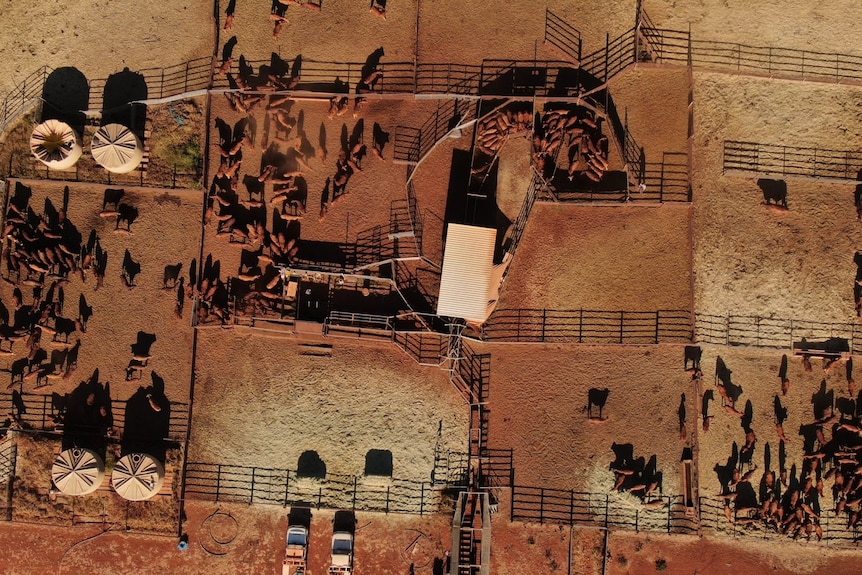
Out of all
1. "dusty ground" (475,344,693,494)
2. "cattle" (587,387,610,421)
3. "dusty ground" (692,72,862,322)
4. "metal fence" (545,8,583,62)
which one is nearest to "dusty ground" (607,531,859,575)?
"dusty ground" (475,344,693,494)

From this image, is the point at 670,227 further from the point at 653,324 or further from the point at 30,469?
the point at 30,469

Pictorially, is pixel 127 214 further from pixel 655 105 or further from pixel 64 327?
pixel 655 105

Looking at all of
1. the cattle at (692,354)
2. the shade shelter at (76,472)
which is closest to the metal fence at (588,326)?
the cattle at (692,354)

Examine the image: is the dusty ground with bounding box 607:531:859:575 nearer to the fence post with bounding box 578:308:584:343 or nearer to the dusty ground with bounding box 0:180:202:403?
the fence post with bounding box 578:308:584:343

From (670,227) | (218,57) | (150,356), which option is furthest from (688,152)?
(150,356)

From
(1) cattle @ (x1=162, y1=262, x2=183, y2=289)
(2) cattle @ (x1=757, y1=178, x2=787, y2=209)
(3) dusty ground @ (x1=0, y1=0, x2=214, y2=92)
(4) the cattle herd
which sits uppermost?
(3) dusty ground @ (x1=0, y1=0, x2=214, y2=92)

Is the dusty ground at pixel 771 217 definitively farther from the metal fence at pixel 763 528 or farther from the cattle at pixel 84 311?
the cattle at pixel 84 311
